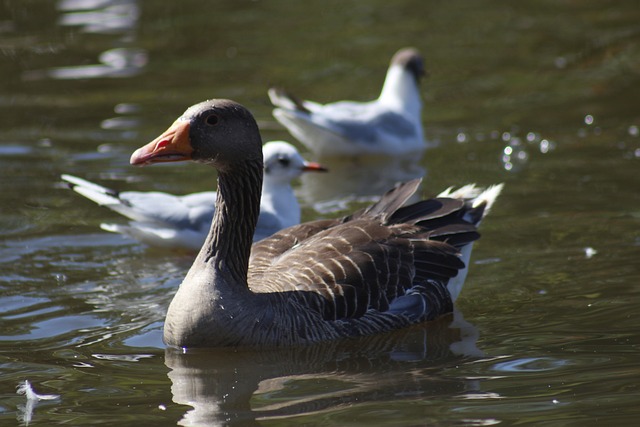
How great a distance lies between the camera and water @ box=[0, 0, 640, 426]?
284 inches

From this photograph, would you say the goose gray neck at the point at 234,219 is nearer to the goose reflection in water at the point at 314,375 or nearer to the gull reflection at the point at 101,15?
the goose reflection in water at the point at 314,375

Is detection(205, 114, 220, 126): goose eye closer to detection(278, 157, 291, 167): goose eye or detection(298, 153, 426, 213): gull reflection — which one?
detection(278, 157, 291, 167): goose eye

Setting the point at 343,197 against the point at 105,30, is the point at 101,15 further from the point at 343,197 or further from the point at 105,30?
the point at 343,197

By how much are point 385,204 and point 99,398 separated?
3121 mm

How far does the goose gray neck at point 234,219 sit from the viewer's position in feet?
27.0

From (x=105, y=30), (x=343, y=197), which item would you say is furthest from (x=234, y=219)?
(x=105, y=30)

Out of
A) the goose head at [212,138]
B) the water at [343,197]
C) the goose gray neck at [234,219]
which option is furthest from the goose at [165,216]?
the goose head at [212,138]

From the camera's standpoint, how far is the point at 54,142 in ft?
47.0

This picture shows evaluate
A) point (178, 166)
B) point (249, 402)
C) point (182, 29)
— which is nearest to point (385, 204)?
point (249, 402)

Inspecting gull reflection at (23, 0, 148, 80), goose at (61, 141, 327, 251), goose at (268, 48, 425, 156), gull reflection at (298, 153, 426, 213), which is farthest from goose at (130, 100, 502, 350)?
gull reflection at (23, 0, 148, 80)

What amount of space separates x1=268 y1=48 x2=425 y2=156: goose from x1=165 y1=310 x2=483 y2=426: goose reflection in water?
17.9ft

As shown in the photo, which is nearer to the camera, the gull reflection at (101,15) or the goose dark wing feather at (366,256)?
the goose dark wing feather at (366,256)

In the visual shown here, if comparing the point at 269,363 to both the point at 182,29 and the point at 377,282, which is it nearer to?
the point at 377,282

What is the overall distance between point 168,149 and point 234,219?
2.68ft
